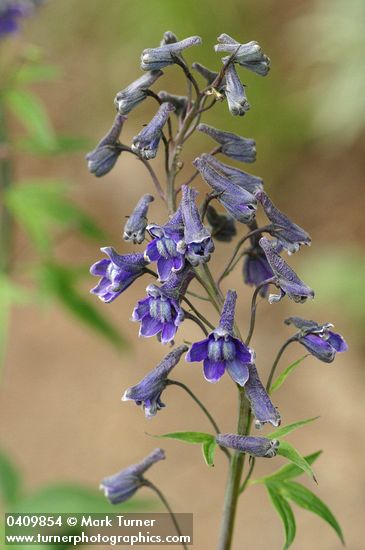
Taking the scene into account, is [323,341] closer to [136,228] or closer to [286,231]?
[286,231]

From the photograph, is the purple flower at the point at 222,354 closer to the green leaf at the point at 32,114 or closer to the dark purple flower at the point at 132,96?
the dark purple flower at the point at 132,96

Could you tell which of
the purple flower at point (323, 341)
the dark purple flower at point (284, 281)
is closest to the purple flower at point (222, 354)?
the dark purple flower at point (284, 281)

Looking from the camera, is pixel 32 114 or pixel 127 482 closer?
pixel 127 482

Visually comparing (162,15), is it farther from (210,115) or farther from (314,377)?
(314,377)

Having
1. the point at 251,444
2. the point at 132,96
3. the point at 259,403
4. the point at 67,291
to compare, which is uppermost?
the point at 67,291

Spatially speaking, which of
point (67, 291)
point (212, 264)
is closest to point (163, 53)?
point (67, 291)

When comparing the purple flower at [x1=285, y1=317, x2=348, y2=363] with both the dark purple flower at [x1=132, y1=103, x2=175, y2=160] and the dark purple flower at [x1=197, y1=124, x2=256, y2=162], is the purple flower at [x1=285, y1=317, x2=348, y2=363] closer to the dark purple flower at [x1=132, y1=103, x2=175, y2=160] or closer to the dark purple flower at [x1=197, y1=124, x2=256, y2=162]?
the dark purple flower at [x1=197, y1=124, x2=256, y2=162]

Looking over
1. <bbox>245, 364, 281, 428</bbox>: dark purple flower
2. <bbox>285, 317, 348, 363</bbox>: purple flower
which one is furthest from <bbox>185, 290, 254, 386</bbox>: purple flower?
<bbox>285, 317, 348, 363</bbox>: purple flower
